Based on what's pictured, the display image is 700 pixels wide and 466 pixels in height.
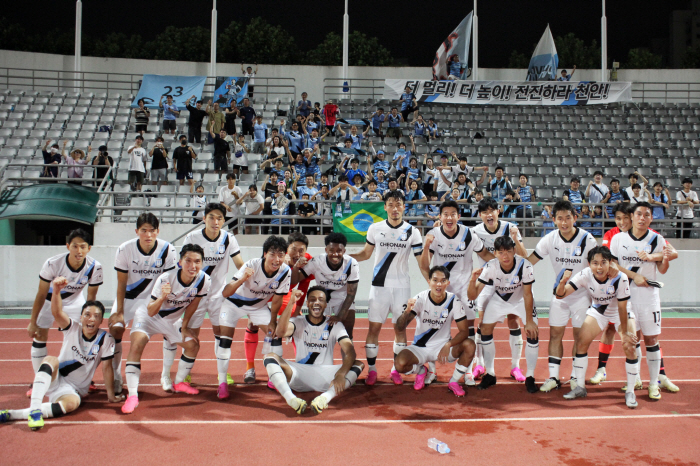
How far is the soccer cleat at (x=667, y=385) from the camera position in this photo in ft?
22.2

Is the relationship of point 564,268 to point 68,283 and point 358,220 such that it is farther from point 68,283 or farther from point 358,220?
point 358,220

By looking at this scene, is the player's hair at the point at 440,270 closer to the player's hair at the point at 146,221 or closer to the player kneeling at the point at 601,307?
the player kneeling at the point at 601,307

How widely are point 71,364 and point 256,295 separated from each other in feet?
6.65

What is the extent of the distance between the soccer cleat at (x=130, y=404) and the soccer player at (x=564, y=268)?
4.36 metres

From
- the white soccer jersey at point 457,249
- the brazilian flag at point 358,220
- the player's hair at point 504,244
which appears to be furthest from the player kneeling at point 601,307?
the brazilian flag at point 358,220

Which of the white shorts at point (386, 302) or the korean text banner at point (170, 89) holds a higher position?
the korean text banner at point (170, 89)

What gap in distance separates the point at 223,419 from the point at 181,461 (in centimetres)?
100

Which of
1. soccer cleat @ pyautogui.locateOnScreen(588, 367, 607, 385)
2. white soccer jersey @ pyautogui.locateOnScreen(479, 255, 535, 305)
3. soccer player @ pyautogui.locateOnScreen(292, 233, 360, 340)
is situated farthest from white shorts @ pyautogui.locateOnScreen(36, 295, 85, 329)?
soccer cleat @ pyautogui.locateOnScreen(588, 367, 607, 385)

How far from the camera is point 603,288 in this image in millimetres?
6441

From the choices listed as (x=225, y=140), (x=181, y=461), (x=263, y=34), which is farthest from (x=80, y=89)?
(x=263, y=34)

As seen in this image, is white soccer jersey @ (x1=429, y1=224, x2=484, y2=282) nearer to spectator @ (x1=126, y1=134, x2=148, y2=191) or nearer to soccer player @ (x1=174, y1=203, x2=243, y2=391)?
soccer player @ (x1=174, y1=203, x2=243, y2=391)

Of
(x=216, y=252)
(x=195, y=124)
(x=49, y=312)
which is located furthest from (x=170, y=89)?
(x=49, y=312)

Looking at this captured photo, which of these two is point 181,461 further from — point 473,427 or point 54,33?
point 54,33

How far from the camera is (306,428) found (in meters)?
5.62
